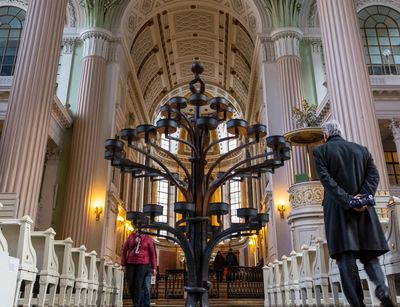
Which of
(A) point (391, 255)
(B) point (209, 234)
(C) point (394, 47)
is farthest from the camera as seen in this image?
(C) point (394, 47)

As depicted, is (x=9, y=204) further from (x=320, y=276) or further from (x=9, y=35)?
(x=9, y=35)

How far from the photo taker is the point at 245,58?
20.4 meters

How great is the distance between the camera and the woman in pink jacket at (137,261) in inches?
240

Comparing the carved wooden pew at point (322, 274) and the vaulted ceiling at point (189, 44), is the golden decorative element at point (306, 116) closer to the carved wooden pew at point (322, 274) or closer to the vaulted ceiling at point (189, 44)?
the vaulted ceiling at point (189, 44)

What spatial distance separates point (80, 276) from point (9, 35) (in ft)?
38.9

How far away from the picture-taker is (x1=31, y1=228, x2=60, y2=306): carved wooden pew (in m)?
4.65

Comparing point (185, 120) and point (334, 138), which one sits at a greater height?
point (185, 120)

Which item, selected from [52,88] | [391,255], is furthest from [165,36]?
[391,255]

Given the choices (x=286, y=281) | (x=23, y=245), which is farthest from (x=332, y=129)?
(x=286, y=281)

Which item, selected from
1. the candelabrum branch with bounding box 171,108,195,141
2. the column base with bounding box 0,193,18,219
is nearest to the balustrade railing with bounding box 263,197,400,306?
the candelabrum branch with bounding box 171,108,195,141

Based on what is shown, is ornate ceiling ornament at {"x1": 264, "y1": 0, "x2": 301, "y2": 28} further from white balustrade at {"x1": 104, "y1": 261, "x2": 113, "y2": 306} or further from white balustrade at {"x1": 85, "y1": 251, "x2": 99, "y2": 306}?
white balustrade at {"x1": 85, "y1": 251, "x2": 99, "y2": 306}

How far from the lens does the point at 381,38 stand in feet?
47.1

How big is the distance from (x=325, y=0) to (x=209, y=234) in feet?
21.1

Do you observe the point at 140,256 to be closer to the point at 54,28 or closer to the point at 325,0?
the point at 54,28
